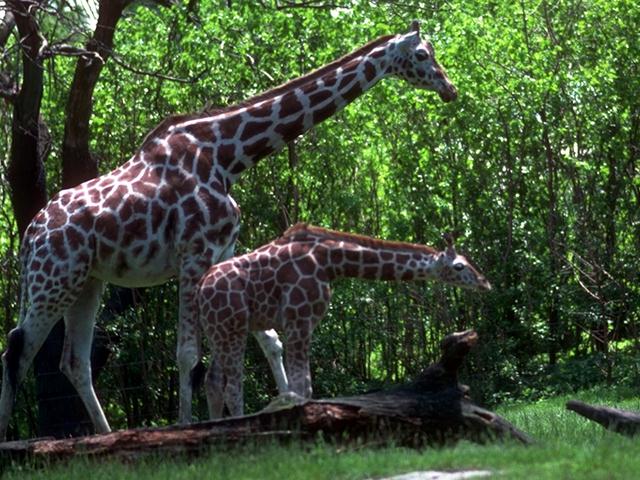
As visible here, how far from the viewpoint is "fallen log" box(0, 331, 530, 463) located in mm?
9688

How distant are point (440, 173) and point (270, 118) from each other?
5376mm

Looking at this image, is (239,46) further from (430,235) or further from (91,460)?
(91,460)

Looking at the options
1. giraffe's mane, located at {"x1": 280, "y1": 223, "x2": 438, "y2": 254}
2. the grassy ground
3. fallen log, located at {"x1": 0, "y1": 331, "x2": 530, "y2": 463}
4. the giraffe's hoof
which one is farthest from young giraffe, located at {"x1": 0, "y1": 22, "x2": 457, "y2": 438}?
the grassy ground

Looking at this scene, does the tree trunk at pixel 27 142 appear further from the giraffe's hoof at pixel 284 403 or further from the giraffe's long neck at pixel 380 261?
the giraffe's hoof at pixel 284 403

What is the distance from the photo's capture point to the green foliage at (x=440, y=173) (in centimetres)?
1712

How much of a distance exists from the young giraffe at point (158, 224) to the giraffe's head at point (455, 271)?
1.78 meters

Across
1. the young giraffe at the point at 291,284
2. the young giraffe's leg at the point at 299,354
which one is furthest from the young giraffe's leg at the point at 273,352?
the young giraffe's leg at the point at 299,354

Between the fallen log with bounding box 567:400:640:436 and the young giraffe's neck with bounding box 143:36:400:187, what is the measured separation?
4083mm

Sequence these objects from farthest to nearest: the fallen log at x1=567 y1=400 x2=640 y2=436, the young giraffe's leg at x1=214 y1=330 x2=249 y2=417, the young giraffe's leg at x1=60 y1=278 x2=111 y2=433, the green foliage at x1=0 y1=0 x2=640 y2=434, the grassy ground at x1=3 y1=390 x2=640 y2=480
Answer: the green foliage at x1=0 y1=0 x2=640 y2=434, the young giraffe's leg at x1=60 y1=278 x2=111 y2=433, the young giraffe's leg at x1=214 y1=330 x2=249 y2=417, the fallen log at x1=567 y1=400 x2=640 y2=436, the grassy ground at x1=3 y1=390 x2=640 y2=480

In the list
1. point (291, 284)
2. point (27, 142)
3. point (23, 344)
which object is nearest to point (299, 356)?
point (291, 284)

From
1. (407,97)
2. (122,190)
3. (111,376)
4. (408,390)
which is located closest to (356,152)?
(407,97)

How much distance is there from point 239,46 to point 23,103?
2.52 meters

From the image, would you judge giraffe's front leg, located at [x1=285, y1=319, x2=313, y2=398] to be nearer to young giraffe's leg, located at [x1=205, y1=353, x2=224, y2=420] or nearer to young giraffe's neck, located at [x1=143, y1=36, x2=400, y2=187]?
young giraffe's leg, located at [x1=205, y1=353, x2=224, y2=420]

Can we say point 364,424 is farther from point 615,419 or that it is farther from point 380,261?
point 380,261
